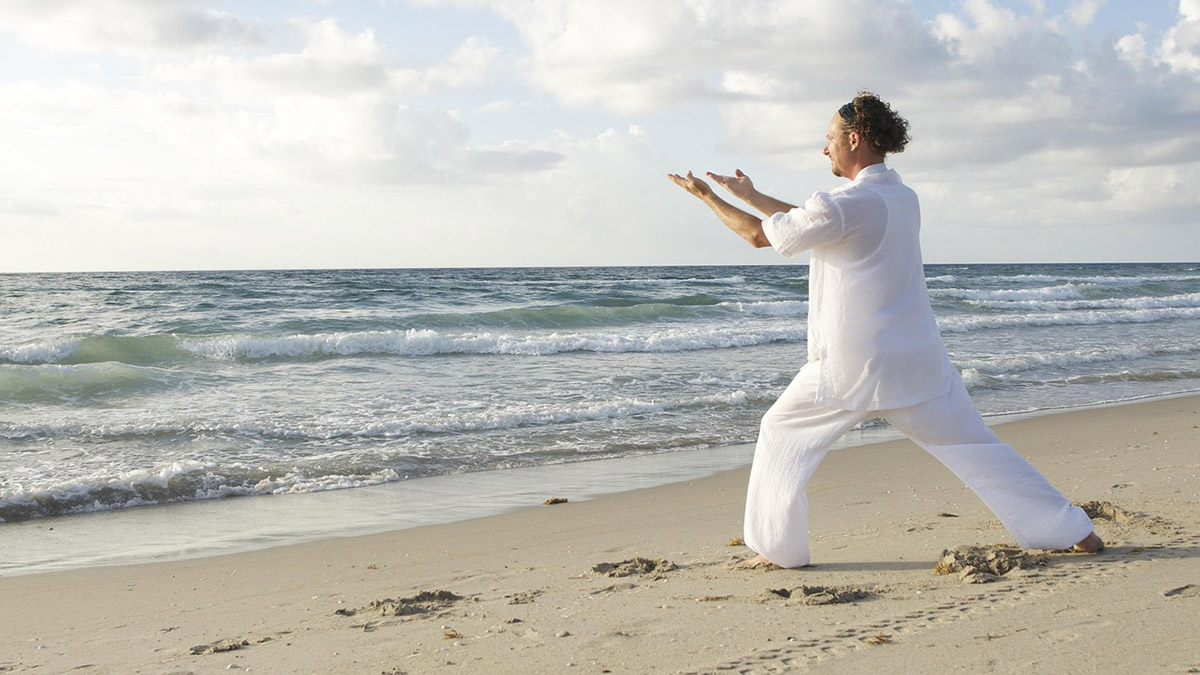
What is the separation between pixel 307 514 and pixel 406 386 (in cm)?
601

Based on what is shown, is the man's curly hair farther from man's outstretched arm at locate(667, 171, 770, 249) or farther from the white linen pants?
the white linen pants

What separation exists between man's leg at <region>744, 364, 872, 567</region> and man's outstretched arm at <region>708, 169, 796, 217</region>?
1.95ft

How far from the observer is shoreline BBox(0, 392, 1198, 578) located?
532 cm

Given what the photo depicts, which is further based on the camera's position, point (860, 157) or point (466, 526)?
point (466, 526)

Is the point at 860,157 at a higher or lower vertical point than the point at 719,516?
higher

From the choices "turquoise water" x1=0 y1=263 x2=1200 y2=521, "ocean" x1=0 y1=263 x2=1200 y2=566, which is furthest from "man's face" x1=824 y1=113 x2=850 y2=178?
"turquoise water" x1=0 y1=263 x2=1200 y2=521

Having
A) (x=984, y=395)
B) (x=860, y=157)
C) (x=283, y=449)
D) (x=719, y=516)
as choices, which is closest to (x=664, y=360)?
(x=984, y=395)

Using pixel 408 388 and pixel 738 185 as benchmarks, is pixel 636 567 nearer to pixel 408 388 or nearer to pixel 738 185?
pixel 738 185

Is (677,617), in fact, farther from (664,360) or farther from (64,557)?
(664,360)

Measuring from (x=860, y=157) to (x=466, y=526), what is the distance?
324cm

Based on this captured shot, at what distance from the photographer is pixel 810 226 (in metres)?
3.31

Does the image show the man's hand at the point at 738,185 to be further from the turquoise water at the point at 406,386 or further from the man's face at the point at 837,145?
the turquoise water at the point at 406,386

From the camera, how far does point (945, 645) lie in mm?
2895

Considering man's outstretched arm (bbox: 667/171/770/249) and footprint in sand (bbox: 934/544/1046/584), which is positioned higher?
man's outstretched arm (bbox: 667/171/770/249)
